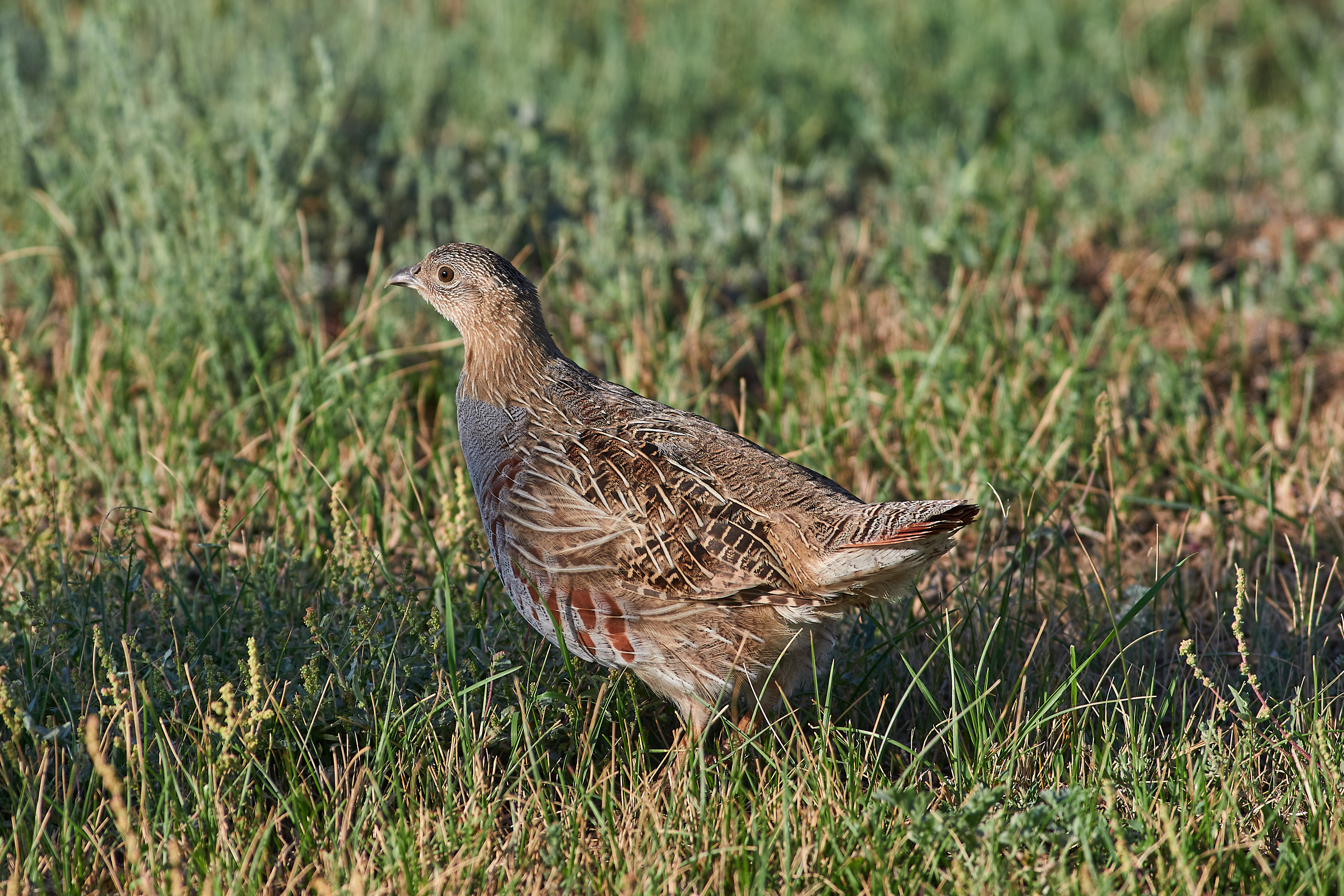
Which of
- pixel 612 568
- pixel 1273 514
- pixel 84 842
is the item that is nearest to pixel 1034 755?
pixel 612 568

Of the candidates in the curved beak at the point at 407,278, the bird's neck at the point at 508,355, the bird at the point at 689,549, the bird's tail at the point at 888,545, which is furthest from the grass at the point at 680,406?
the curved beak at the point at 407,278

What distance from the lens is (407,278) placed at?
4.13 m

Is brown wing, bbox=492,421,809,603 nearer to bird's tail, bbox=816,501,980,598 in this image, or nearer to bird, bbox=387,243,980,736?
bird, bbox=387,243,980,736

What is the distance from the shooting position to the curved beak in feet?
13.5

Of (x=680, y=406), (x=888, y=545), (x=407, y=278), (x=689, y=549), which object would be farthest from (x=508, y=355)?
(x=888, y=545)

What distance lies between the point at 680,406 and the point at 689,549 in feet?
5.88

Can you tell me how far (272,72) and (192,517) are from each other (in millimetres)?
2986

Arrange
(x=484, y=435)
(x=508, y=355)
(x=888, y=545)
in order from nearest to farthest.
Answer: (x=888, y=545), (x=484, y=435), (x=508, y=355)

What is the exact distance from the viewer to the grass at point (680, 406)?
9.62 feet

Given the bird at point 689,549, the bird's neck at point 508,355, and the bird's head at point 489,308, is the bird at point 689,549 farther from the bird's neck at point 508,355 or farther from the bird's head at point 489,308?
the bird's head at point 489,308

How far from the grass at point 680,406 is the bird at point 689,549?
0.18 metres

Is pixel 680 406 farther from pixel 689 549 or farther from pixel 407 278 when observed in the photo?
Result: pixel 689 549

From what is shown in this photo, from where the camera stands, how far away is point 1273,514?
4207 millimetres

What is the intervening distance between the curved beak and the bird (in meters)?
0.79
